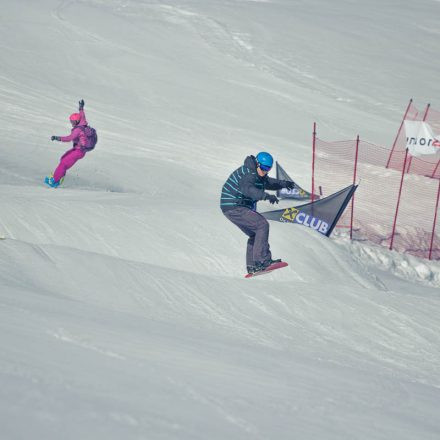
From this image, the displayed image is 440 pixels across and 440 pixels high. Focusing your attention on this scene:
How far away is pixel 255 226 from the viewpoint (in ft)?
26.7

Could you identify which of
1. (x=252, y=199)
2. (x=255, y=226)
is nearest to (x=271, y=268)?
(x=255, y=226)

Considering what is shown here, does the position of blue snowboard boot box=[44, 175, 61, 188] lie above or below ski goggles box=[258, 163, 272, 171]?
below

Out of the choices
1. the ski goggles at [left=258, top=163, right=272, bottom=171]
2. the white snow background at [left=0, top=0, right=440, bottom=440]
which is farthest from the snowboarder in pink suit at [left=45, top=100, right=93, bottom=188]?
the ski goggles at [left=258, top=163, right=272, bottom=171]

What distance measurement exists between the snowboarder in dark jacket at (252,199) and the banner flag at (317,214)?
2.74 meters

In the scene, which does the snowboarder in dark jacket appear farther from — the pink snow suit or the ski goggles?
the pink snow suit

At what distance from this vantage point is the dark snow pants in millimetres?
8109

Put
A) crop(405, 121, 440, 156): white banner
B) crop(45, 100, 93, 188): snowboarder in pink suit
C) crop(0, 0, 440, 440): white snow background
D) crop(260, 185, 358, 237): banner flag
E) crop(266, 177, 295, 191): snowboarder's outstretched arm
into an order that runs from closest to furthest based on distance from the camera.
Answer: crop(0, 0, 440, 440): white snow background < crop(266, 177, 295, 191): snowboarder's outstretched arm < crop(260, 185, 358, 237): banner flag < crop(45, 100, 93, 188): snowboarder in pink suit < crop(405, 121, 440, 156): white banner

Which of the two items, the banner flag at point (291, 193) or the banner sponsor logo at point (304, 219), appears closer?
the banner sponsor logo at point (304, 219)

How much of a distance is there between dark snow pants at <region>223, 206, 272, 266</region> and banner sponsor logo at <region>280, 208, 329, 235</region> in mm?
2885

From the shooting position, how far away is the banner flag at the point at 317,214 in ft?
36.2

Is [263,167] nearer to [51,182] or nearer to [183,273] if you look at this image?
[183,273]

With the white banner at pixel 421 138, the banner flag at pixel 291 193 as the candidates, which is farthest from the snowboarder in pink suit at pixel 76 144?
the white banner at pixel 421 138

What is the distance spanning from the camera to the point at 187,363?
4609mm

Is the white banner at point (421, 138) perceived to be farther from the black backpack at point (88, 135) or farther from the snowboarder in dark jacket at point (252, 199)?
the snowboarder in dark jacket at point (252, 199)
